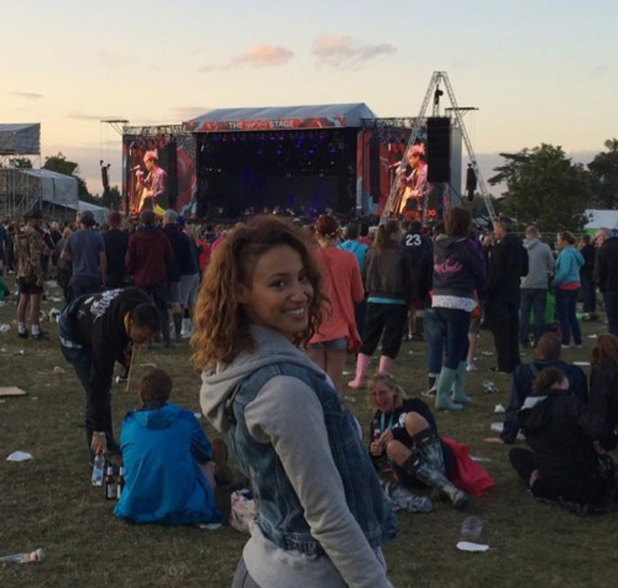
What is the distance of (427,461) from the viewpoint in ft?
19.9

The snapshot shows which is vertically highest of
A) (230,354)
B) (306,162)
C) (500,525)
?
(306,162)

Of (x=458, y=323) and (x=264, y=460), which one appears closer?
(x=264, y=460)

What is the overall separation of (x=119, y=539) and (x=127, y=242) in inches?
276

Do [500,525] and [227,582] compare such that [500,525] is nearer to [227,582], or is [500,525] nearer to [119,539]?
[227,582]

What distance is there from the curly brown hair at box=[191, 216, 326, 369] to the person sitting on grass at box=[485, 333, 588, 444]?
17.2 feet

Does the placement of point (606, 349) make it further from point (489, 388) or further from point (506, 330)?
point (506, 330)

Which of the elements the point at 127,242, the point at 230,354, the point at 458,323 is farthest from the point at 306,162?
the point at 230,354

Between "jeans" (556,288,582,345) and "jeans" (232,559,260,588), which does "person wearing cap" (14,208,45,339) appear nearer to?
"jeans" (556,288,582,345)

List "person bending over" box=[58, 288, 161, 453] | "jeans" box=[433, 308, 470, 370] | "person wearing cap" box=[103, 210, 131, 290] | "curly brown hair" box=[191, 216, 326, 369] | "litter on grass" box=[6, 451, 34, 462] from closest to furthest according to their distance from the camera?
1. "curly brown hair" box=[191, 216, 326, 369]
2. "person bending over" box=[58, 288, 161, 453]
3. "litter on grass" box=[6, 451, 34, 462]
4. "jeans" box=[433, 308, 470, 370]
5. "person wearing cap" box=[103, 210, 131, 290]

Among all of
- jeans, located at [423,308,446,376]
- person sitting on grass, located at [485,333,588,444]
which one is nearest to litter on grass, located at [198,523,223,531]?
person sitting on grass, located at [485,333,588,444]

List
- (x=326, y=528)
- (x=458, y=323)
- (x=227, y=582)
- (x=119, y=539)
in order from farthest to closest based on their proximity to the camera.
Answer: (x=458, y=323), (x=119, y=539), (x=227, y=582), (x=326, y=528)

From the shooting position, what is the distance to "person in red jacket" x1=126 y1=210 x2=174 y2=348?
37.2ft

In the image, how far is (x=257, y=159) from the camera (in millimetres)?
43969

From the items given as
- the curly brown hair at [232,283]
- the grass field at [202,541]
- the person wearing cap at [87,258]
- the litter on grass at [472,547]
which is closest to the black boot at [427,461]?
the grass field at [202,541]
